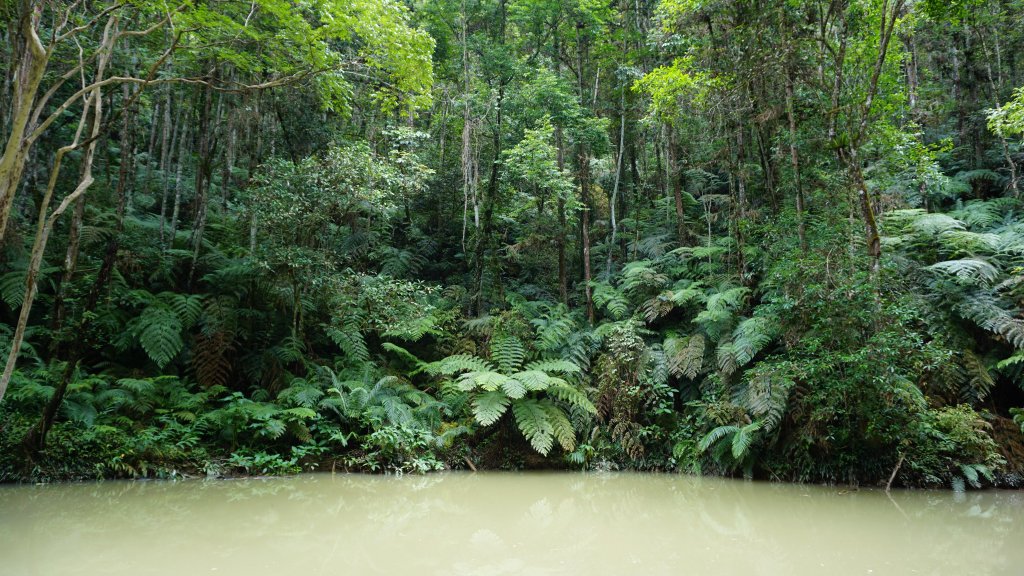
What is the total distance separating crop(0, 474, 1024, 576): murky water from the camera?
12.5 ft

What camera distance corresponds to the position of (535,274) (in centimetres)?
1184

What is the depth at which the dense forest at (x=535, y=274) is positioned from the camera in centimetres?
Result: 650

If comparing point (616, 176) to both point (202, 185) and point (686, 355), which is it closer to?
point (686, 355)

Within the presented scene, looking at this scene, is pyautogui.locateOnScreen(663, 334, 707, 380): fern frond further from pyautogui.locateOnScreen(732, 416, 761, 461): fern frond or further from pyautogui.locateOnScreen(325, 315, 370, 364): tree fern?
pyautogui.locateOnScreen(325, 315, 370, 364): tree fern

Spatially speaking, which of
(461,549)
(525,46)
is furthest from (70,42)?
(525,46)

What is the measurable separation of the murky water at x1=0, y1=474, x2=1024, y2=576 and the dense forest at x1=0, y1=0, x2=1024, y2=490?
2.87 feet

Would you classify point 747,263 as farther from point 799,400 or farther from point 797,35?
point 797,35

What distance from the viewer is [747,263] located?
9.00 m

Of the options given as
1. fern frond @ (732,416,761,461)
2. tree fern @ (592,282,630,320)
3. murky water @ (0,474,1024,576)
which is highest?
tree fern @ (592,282,630,320)

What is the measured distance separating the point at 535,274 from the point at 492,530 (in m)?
7.35

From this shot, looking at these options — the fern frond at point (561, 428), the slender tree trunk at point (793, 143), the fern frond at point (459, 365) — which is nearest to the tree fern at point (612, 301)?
the fern frond at point (561, 428)

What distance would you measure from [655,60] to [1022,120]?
7.04 metres

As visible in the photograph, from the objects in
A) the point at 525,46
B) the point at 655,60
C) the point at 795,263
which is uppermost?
the point at 525,46

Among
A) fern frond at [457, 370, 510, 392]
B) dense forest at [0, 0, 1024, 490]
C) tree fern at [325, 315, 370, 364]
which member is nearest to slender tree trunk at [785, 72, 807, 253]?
dense forest at [0, 0, 1024, 490]
